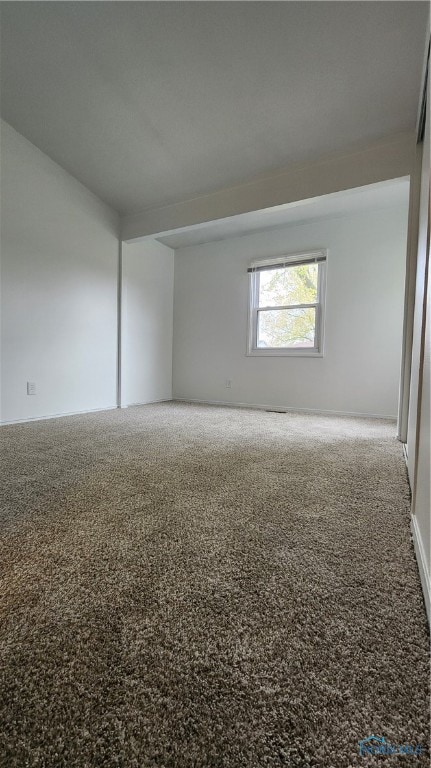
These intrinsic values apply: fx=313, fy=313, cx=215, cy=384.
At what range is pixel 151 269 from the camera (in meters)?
4.41

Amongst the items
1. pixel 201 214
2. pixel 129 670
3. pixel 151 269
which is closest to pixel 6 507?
pixel 129 670

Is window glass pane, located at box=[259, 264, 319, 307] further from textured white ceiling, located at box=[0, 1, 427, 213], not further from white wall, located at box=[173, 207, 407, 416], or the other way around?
textured white ceiling, located at box=[0, 1, 427, 213]

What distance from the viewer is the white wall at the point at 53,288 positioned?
2842 mm

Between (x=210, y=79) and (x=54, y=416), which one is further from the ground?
(x=210, y=79)

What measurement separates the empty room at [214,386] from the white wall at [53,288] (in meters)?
0.03

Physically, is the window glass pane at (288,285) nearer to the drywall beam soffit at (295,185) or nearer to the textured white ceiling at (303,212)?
the textured white ceiling at (303,212)

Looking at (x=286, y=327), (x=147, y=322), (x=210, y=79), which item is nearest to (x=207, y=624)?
(x=210, y=79)

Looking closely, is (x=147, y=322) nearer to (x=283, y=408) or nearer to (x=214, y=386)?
(x=214, y=386)

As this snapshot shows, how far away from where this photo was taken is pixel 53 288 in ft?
10.5

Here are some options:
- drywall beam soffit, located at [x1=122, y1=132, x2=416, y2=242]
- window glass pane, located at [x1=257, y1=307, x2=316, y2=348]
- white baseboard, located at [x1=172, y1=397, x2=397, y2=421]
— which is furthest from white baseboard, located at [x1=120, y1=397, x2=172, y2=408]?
drywall beam soffit, located at [x1=122, y1=132, x2=416, y2=242]

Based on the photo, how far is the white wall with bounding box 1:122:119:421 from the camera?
2.84 m

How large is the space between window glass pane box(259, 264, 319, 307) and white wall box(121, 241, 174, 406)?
4.80 feet

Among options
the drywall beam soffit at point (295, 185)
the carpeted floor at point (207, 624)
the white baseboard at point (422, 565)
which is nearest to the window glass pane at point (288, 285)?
the drywall beam soffit at point (295, 185)

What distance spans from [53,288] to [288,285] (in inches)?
109
